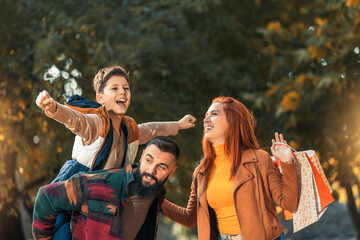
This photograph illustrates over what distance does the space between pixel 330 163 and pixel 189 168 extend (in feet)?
5.45

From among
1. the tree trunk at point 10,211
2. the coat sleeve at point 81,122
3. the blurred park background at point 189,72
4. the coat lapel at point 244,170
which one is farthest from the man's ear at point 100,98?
the tree trunk at point 10,211

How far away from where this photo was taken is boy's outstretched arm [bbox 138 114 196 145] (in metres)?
2.41

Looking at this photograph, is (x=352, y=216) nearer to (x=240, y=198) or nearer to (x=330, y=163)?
(x=330, y=163)

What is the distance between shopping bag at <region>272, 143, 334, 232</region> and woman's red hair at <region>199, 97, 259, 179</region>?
0.78ft

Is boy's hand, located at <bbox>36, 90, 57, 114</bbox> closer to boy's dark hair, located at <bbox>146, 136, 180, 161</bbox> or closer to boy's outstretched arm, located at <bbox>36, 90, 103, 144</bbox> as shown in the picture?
boy's outstretched arm, located at <bbox>36, 90, 103, 144</bbox>

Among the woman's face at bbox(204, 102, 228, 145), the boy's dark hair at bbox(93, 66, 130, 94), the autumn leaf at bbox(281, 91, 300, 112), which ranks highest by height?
the autumn leaf at bbox(281, 91, 300, 112)

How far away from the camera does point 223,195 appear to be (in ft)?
6.96

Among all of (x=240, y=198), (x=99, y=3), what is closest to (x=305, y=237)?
(x=99, y=3)

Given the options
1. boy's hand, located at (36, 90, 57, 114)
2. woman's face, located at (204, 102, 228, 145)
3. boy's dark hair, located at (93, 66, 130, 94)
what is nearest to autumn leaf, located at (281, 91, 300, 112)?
woman's face, located at (204, 102, 228, 145)

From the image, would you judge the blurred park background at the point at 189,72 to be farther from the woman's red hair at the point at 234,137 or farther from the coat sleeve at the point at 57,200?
the coat sleeve at the point at 57,200

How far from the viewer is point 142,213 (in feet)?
6.71

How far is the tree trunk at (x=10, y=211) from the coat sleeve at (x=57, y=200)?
4.61 meters

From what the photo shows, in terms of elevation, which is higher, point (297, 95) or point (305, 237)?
point (297, 95)

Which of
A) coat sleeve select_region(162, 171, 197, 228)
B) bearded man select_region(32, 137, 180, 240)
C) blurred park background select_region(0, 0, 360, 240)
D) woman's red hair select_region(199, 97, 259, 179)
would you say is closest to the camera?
bearded man select_region(32, 137, 180, 240)
